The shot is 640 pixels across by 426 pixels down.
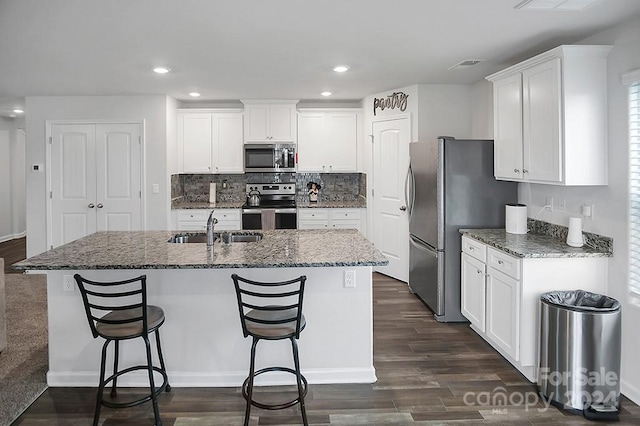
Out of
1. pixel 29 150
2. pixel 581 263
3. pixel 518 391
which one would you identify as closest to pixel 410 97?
pixel 581 263

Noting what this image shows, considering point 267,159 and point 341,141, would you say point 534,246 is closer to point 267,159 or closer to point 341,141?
point 341,141

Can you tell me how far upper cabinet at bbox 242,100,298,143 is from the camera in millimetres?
6762

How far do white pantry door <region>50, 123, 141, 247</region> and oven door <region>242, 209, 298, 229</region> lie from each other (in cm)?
141

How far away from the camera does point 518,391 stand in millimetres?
3199

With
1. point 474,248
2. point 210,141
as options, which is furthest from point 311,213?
point 474,248

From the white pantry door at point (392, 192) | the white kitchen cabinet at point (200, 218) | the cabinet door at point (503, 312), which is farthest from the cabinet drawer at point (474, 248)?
the white kitchen cabinet at point (200, 218)

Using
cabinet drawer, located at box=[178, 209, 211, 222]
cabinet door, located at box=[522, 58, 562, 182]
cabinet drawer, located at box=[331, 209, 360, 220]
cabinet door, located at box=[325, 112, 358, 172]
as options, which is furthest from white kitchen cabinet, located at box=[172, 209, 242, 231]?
cabinet door, located at box=[522, 58, 562, 182]

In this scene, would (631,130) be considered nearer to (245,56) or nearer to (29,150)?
(245,56)

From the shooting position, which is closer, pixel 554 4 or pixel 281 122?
pixel 554 4

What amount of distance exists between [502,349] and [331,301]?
141 cm

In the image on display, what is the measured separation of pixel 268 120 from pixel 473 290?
3.87 meters

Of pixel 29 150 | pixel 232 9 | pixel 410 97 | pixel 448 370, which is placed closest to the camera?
pixel 232 9

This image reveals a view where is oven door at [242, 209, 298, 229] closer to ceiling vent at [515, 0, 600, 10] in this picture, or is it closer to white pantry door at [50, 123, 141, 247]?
white pantry door at [50, 123, 141, 247]

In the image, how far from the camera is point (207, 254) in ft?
10.5
